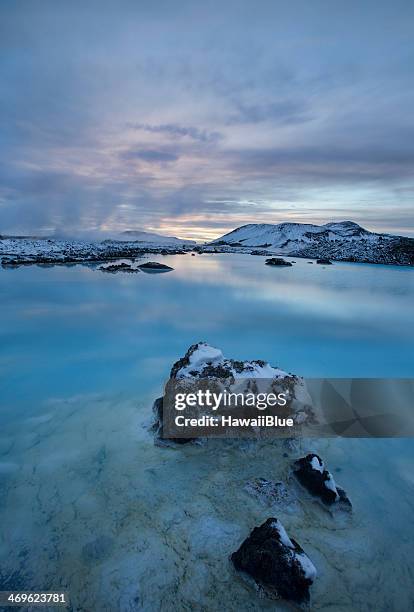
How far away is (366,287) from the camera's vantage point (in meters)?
29.5

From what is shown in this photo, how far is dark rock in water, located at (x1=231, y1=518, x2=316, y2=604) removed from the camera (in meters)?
3.40

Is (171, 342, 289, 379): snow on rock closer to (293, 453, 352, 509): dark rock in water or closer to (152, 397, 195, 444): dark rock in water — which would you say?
(152, 397, 195, 444): dark rock in water

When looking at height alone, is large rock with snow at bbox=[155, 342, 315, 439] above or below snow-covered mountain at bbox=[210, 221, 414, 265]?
below

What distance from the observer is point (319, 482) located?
4.66m

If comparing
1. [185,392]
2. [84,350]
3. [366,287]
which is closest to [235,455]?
[185,392]

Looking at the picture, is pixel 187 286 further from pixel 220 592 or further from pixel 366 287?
pixel 220 592

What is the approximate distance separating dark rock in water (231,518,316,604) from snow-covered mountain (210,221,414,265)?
61204 mm

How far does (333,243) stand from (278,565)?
84001 mm

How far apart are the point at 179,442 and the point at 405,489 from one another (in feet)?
12.5

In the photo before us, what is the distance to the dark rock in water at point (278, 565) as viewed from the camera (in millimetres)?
3404

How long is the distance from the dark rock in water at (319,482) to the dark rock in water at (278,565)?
3.65 ft

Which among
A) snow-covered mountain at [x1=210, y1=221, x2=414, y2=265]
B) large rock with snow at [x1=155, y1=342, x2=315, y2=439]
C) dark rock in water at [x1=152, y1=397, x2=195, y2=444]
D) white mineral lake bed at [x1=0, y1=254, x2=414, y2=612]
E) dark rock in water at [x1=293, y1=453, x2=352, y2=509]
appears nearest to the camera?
white mineral lake bed at [x1=0, y1=254, x2=414, y2=612]

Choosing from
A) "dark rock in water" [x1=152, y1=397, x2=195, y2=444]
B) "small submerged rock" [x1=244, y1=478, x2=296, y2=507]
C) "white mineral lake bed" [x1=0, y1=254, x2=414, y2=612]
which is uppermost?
"dark rock in water" [x1=152, y1=397, x2=195, y2=444]

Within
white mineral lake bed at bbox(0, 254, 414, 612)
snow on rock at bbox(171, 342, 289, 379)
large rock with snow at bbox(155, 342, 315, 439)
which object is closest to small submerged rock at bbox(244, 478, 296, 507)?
white mineral lake bed at bbox(0, 254, 414, 612)
